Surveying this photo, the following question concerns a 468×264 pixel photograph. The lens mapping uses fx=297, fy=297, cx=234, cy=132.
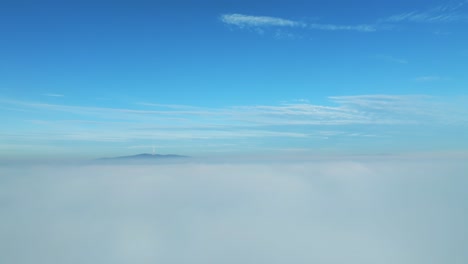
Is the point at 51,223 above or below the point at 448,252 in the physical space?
above

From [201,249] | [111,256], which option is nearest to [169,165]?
[201,249]

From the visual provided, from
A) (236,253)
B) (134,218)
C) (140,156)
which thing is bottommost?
(236,253)

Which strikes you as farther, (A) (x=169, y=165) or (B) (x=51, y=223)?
(A) (x=169, y=165)

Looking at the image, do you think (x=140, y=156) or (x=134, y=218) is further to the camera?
(x=140, y=156)

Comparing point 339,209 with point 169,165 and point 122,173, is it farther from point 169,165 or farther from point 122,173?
point 122,173

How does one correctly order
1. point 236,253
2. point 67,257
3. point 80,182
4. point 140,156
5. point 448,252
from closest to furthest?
point 67,257 → point 448,252 → point 236,253 → point 80,182 → point 140,156

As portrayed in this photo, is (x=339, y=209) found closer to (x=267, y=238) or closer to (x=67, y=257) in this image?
(x=267, y=238)

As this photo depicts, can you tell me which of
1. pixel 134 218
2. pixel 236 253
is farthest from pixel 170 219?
pixel 236 253

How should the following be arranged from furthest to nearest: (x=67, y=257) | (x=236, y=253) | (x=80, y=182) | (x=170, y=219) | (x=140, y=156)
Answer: (x=140, y=156)
(x=80, y=182)
(x=170, y=219)
(x=236, y=253)
(x=67, y=257)

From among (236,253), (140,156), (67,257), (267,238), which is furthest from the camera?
(140,156)
